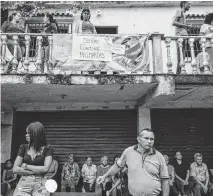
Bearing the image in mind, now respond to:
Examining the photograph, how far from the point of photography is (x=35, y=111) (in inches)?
332

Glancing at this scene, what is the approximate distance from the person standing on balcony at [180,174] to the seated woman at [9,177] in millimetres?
4330

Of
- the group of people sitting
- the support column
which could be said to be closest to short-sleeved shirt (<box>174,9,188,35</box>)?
the support column

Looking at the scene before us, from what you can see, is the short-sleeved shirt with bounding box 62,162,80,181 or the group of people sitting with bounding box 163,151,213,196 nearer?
the group of people sitting with bounding box 163,151,213,196

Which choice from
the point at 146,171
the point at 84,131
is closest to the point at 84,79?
the point at 84,131

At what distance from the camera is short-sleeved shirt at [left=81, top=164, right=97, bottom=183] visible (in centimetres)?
731

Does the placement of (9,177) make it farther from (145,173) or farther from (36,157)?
(145,173)

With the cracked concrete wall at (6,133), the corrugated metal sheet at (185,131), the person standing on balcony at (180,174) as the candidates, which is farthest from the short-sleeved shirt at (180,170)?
the cracked concrete wall at (6,133)

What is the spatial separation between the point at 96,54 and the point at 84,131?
10.3 ft

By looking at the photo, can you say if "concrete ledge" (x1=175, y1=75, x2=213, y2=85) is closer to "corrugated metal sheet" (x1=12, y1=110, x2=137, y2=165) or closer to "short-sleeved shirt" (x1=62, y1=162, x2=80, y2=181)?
"corrugated metal sheet" (x1=12, y1=110, x2=137, y2=165)

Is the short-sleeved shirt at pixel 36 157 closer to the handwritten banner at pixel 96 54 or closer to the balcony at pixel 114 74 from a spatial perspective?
the balcony at pixel 114 74

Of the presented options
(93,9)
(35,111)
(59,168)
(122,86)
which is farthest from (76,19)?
(59,168)

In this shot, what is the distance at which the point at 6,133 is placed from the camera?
26.3ft

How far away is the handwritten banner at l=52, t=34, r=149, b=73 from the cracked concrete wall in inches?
123

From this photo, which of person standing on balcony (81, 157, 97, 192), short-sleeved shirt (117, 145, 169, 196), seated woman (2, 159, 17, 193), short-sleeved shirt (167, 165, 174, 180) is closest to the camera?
short-sleeved shirt (117, 145, 169, 196)
